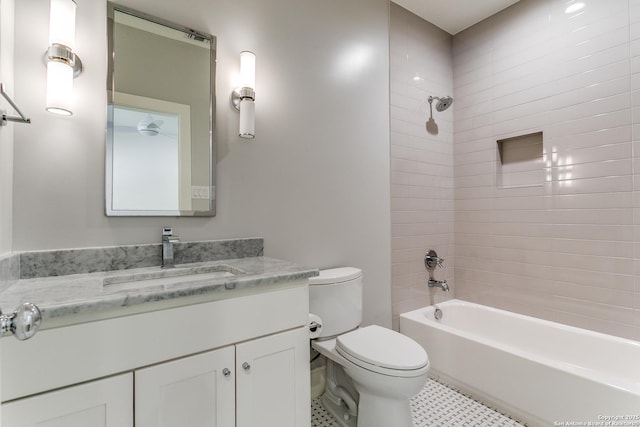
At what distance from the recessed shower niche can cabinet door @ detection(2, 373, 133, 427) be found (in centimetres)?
260

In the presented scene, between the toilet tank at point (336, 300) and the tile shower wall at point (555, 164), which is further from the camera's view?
the tile shower wall at point (555, 164)

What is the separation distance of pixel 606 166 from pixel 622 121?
266mm

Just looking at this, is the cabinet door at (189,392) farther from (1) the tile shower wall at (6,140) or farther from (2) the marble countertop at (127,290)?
(1) the tile shower wall at (6,140)

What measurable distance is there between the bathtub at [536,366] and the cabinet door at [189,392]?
1511mm

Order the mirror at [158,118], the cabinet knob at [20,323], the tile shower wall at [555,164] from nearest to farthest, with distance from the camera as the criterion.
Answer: the cabinet knob at [20,323], the mirror at [158,118], the tile shower wall at [555,164]

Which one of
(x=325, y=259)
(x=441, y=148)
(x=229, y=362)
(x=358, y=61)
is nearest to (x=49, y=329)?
(x=229, y=362)

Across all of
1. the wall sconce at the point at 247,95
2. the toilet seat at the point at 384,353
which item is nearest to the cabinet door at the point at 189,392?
the toilet seat at the point at 384,353

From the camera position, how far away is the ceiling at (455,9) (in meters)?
2.26

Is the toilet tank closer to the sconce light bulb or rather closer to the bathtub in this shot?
the bathtub

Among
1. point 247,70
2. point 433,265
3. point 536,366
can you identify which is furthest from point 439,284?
point 247,70

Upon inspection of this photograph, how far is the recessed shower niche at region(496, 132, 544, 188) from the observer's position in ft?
7.18

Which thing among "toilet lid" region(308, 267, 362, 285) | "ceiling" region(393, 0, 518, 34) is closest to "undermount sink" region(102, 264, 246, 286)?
"toilet lid" region(308, 267, 362, 285)

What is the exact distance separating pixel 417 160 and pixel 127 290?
7.00 feet

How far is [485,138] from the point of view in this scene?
8.04ft
